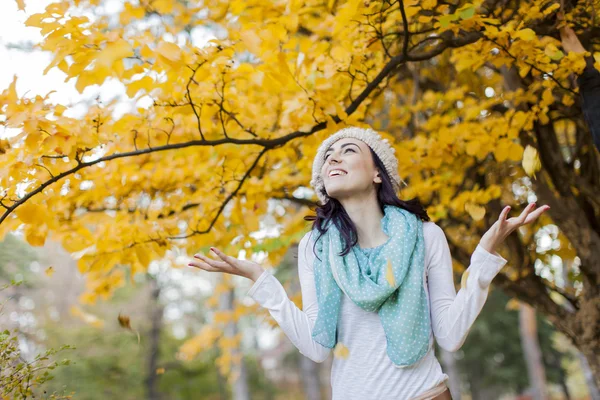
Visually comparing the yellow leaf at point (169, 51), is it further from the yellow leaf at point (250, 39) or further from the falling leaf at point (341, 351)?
the falling leaf at point (341, 351)

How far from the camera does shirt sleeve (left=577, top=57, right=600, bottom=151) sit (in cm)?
220

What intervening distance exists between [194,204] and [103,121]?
125 centimetres

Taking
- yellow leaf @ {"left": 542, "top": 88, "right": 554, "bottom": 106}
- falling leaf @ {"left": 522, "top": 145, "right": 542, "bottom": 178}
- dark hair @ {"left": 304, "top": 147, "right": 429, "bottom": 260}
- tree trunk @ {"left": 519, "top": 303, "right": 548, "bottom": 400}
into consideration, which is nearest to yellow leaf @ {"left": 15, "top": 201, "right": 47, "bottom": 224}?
dark hair @ {"left": 304, "top": 147, "right": 429, "bottom": 260}

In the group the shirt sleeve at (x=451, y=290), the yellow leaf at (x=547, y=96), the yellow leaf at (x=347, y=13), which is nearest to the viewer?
the shirt sleeve at (x=451, y=290)

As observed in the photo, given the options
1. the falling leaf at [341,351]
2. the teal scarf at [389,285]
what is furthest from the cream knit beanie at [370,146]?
the falling leaf at [341,351]

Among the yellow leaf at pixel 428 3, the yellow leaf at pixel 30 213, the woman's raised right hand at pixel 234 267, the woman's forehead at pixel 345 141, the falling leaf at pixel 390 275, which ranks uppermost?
the yellow leaf at pixel 428 3

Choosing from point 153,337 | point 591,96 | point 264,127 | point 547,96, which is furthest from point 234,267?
point 153,337

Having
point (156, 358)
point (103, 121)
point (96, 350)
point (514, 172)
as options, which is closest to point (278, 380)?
point (156, 358)

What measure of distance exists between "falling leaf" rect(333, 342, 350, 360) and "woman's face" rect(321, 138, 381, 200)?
1.72ft

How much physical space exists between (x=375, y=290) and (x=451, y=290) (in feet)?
0.96

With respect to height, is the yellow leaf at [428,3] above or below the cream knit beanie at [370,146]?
above

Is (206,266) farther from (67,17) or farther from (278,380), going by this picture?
(278,380)

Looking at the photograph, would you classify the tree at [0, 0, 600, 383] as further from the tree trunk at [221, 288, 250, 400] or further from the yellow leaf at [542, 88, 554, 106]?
the tree trunk at [221, 288, 250, 400]

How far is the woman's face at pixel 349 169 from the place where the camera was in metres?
1.85
